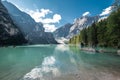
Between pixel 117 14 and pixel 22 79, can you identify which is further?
pixel 117 14

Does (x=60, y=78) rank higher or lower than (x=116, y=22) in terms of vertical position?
lower

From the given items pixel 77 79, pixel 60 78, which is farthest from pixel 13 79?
pixel 77 79

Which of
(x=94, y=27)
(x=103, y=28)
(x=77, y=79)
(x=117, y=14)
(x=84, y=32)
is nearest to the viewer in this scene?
(x=77, y=79)

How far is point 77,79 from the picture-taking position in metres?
19.3

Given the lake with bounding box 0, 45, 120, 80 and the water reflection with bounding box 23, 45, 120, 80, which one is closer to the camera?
the water reflection with bounding box 23, 45, 120, 80

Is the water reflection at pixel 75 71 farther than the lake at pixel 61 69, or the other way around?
the lake at pixel 61 69

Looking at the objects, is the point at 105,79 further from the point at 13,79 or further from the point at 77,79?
the point at 13,79

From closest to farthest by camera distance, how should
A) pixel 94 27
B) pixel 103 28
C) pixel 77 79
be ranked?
pixel 77 79 < pixel 103 28 < pixel 94 27

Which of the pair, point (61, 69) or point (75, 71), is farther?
point (61, 69)

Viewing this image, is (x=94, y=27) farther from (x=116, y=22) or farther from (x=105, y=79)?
(x=105, y=79)

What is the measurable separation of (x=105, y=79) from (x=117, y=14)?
4557cm

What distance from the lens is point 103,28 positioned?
10194 cm

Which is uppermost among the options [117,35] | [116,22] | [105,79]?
[116,22]

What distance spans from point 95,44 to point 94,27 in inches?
458
